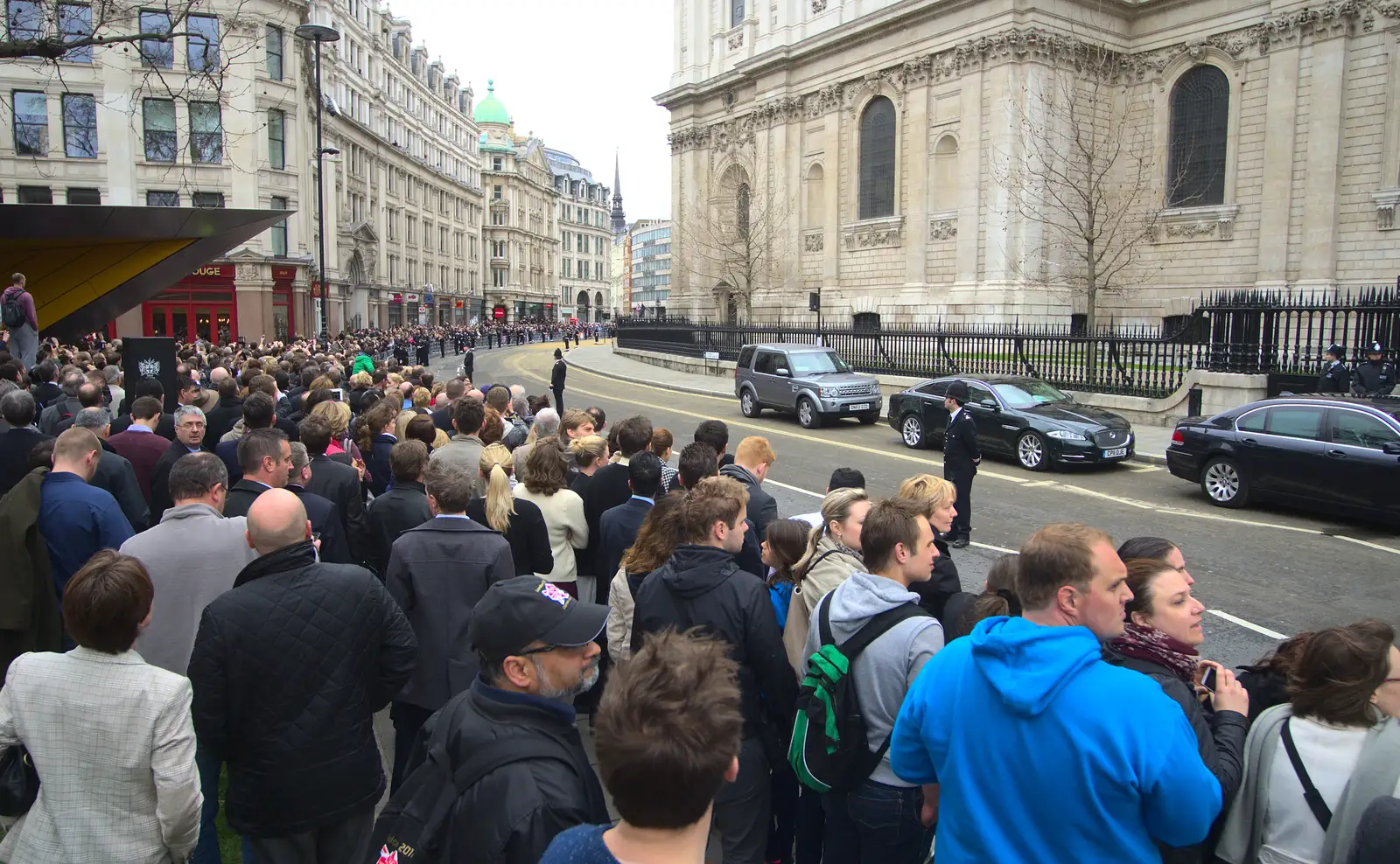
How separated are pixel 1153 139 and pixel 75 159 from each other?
4562 cm

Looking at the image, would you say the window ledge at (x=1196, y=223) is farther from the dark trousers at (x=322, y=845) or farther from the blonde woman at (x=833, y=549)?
the dark trousers at (x=322, y=845)

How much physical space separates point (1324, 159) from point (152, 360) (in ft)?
111

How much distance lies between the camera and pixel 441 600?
14.5ft

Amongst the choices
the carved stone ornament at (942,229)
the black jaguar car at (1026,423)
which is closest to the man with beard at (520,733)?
the black jaguar car at (1026,423)

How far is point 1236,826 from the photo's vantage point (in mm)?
2568

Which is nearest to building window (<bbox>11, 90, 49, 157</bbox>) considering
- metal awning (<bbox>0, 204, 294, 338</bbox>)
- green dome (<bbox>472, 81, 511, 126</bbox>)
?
metal awning (<bbox>0, 204, 294, 338</bbox>)

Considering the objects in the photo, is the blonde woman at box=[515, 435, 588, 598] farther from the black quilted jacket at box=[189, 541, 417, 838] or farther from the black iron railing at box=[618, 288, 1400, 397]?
the black iron railing at box=[618, 288, 1400, 397]

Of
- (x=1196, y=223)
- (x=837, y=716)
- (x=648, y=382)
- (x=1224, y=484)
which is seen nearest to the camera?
(x=837, y=716)

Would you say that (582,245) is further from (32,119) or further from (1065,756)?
(1065,756)

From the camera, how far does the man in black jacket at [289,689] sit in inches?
129

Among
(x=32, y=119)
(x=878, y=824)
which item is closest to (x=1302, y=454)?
(x=878, y=824)

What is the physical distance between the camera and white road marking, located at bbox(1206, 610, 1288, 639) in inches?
292

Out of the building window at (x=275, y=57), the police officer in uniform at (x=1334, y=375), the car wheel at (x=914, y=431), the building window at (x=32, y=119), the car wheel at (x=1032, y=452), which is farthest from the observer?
the building window at (x=275, y=57)

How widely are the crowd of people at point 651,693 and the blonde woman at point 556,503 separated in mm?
408
